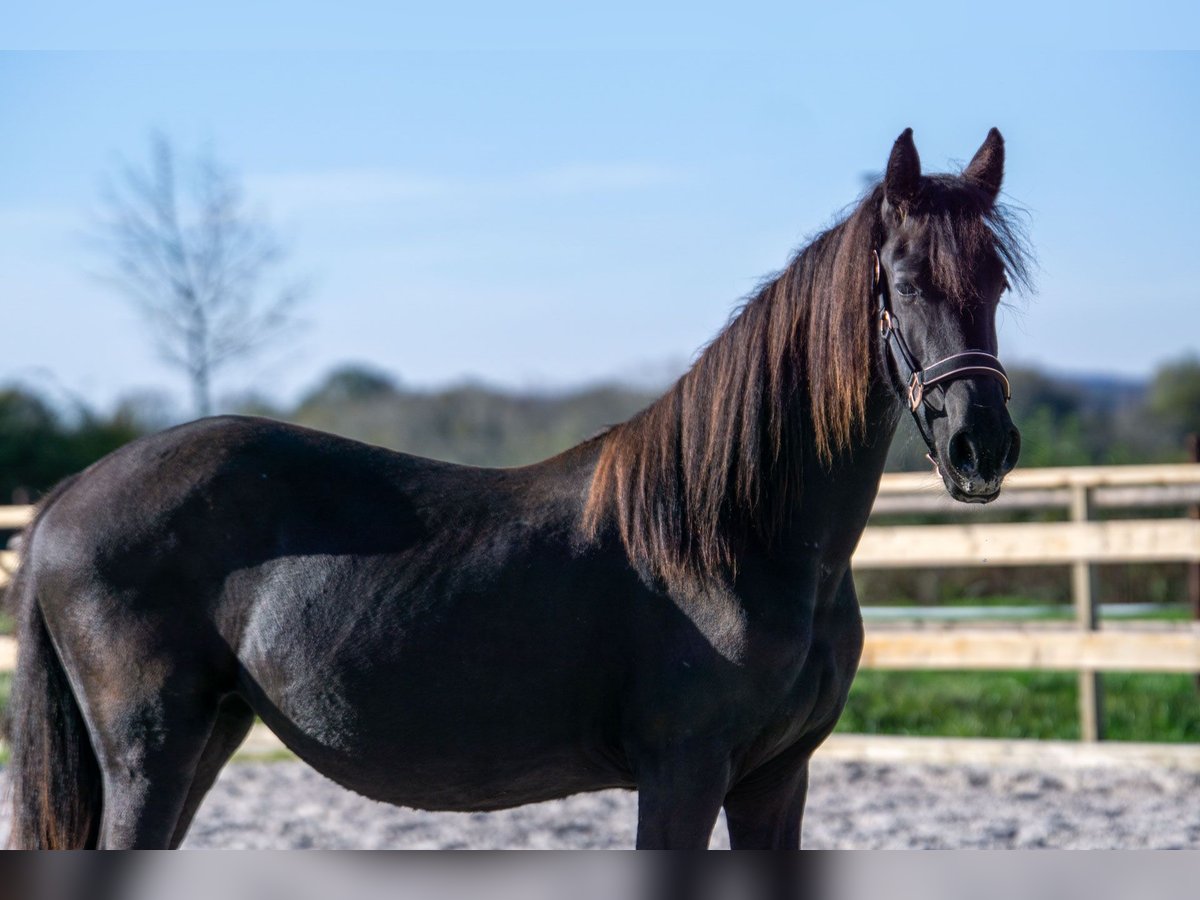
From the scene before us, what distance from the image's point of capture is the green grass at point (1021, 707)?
6.44m

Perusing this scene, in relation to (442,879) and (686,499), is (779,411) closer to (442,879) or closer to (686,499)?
(686,499)

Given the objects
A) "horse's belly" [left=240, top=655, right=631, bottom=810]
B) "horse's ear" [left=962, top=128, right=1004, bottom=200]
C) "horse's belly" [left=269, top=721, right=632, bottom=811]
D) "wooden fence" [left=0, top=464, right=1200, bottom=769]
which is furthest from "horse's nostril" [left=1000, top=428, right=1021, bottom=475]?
"wooden fence" [left=0, top=464, right=1200, bottom=769]

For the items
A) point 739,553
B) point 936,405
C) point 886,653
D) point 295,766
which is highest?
A: point 936,405

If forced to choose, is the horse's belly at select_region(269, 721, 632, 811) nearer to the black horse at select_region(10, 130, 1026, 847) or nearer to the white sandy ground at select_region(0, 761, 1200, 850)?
the black horse at select_region(10, 130, 1026, 847)

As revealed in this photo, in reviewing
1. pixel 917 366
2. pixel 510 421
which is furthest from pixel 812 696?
pixel 510 421

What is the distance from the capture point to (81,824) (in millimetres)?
2611

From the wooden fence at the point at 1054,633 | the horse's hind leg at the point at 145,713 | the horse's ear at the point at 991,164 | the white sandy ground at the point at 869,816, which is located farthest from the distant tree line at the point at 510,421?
the horse's hind leg at the point at 145,713

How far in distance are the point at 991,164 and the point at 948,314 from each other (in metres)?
0.52

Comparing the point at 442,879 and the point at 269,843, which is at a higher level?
the point at 442,879

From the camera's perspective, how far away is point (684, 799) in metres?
2.28

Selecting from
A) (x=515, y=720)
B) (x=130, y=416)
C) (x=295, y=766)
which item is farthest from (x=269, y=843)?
(x=130, y=416)

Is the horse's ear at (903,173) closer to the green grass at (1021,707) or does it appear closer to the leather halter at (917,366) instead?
the leather halter at (917,366)

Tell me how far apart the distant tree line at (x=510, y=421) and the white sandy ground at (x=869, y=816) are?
14.2 ft

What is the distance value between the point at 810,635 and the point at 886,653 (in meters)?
4.04
